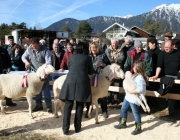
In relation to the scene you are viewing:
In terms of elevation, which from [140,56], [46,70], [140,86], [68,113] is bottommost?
[68,113]

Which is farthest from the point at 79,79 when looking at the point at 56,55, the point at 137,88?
the point at 56,55

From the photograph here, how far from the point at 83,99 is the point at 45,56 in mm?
2111

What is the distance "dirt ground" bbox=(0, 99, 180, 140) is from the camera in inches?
181

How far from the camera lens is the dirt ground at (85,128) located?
4609 millimetres

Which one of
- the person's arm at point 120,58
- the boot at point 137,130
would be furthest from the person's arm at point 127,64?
the boot at point 137,130

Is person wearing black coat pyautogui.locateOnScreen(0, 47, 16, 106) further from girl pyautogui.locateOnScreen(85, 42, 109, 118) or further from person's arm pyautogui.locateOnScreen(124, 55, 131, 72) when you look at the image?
person's arm pyautogui.locateOnScreen(124, 55, 131, 72)

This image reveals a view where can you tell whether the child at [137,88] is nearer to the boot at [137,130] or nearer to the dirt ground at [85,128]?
the boot at [137,130]

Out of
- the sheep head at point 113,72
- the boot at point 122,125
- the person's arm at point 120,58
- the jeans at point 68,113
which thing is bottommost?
the boot at point 122,125

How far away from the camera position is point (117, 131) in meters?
4.91

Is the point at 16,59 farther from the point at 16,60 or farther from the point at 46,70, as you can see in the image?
the point at 46,70

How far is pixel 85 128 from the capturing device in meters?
5.07

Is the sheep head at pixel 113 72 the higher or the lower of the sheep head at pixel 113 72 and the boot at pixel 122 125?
the higher

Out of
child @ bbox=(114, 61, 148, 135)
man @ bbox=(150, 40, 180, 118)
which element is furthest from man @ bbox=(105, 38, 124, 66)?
child @ bbox=(114, 61, 148, 135)

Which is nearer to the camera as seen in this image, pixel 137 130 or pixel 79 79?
pixel 79 79
